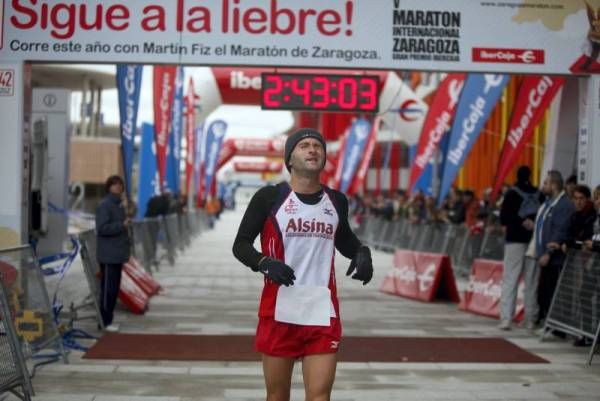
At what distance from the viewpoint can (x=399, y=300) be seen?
13.8m

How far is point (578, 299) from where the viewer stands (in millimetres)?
9070

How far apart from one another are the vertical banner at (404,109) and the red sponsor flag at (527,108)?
676cm

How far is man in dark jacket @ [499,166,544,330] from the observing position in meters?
10.5

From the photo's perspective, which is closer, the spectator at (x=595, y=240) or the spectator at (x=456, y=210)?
the spectator at (x=595, y=240)

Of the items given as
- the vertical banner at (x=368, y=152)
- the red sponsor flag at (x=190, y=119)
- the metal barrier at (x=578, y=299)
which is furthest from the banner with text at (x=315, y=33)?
the vertical banner at (x=368, y=152)

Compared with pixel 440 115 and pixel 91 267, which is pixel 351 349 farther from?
pixel 440 115

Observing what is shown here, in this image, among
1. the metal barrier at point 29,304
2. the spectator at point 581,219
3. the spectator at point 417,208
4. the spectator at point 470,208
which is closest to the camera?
the metal barrier at point 29,304

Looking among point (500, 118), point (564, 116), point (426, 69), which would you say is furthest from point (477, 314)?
point (500, 118)

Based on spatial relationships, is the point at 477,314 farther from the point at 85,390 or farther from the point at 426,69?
the point at 85,390

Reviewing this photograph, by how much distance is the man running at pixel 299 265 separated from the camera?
14.3ft

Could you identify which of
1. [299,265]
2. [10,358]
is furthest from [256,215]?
[10,358]

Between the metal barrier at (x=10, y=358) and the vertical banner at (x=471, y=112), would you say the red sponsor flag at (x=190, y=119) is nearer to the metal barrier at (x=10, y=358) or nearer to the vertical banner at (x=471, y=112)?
the vertical banner at (x=471, y=112)

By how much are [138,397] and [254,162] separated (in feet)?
237

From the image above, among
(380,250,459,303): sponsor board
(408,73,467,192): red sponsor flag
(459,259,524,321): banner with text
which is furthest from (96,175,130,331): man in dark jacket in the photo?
(408,73,467,192): red sponsor flag
